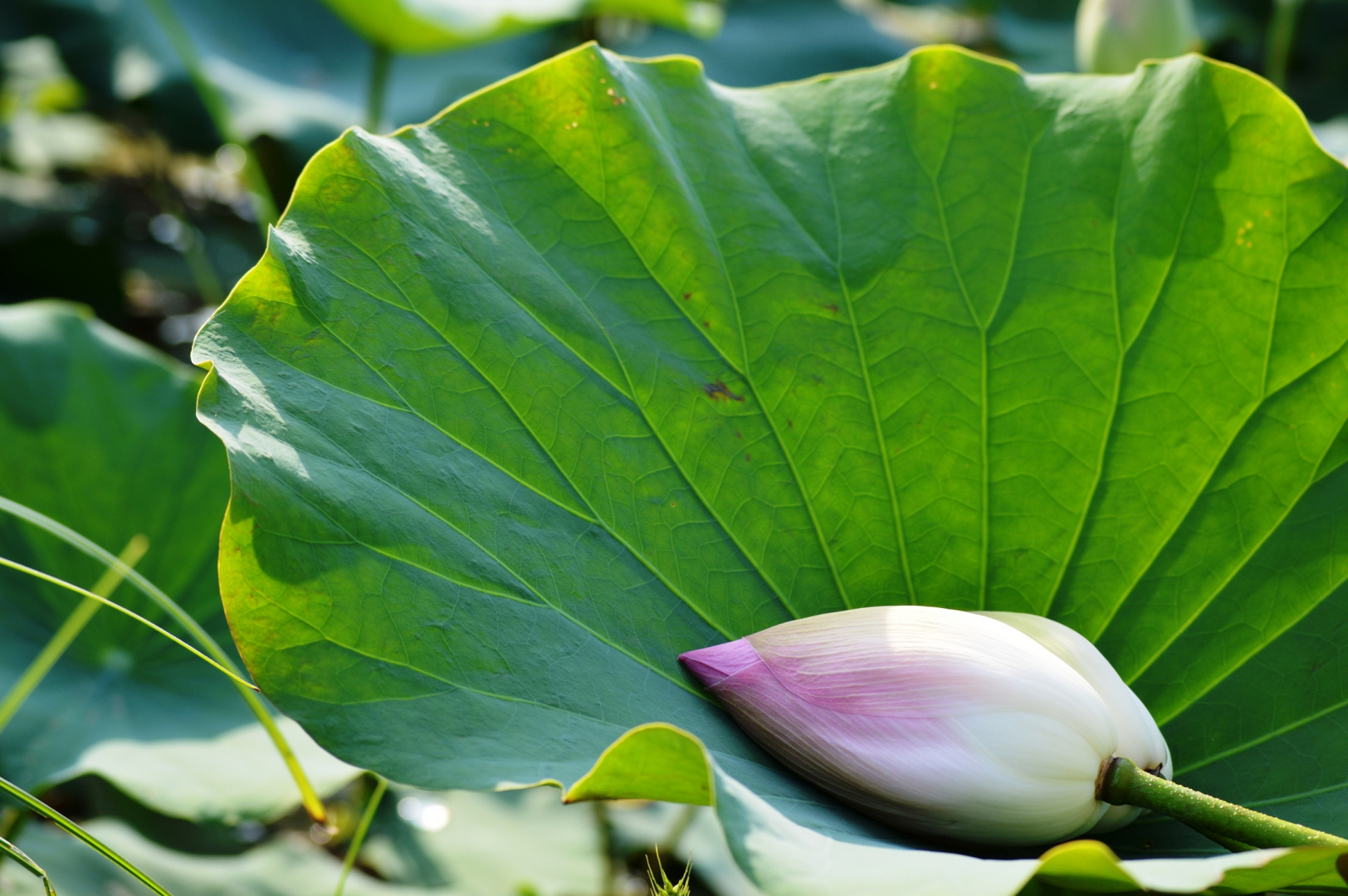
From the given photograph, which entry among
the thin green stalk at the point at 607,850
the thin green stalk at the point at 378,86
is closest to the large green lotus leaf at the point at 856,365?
the thin green stalk at the point at 607,850

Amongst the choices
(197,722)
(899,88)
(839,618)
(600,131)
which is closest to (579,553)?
(839,618)

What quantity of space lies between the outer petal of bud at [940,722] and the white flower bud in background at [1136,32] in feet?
3.73

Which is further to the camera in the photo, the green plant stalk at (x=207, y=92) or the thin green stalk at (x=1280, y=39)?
the thin green stalk at (x=1280, y=39)

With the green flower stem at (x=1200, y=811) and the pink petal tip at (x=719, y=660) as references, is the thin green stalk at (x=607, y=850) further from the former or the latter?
the green flower stem at (x=1200, y=811)

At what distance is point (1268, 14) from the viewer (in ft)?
9.61

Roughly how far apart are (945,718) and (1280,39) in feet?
7.55

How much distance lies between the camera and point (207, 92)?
173 centimetres

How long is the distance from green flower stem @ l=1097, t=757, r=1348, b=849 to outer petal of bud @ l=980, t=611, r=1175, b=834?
0.02 metres

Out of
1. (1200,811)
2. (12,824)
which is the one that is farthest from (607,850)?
(1200,811)

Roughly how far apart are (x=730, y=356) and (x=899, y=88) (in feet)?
0.89

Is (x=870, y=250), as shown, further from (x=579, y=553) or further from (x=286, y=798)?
(x=286, y=798)

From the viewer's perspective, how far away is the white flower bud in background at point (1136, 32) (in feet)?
4.87

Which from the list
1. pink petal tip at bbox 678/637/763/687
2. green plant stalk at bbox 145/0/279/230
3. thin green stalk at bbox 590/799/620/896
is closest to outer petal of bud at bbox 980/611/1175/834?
pink petal tip at bbox 678/637/763/687

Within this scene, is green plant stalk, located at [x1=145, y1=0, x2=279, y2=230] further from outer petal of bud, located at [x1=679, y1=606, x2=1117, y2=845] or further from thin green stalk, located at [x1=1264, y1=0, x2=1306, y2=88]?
thin green stalk, located at [x1=1264, y1=0, x2=1306, y2=88]
